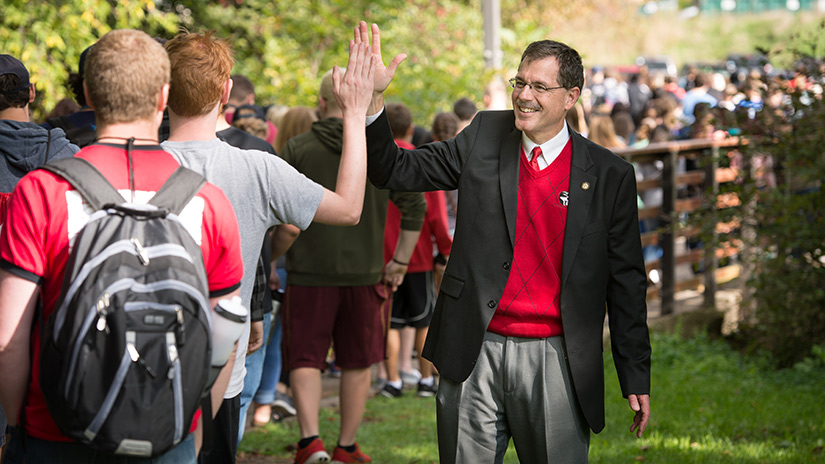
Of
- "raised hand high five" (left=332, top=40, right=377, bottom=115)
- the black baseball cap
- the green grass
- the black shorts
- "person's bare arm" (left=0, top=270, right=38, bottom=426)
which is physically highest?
the black baseball cap

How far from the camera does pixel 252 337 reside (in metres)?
4.10

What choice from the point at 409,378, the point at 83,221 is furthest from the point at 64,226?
the point at 409,378

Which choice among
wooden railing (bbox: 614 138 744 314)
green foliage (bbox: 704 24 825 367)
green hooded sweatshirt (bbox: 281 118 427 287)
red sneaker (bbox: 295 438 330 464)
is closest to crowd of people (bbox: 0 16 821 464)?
green hooded sweatshirt (bbox: 281 118 427 287)

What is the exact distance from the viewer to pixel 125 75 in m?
2.54

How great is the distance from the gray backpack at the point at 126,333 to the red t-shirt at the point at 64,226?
6 cm

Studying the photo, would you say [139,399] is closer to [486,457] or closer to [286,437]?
[486,457]

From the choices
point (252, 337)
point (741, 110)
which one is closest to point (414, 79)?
point (741, 110)

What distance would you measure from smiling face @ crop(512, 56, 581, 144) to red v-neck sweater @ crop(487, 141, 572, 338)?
0.86 ft

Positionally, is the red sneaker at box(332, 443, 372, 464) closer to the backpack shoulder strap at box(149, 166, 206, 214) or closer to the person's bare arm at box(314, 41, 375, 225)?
the person's bare arm at box(314, 41, 375, 225)

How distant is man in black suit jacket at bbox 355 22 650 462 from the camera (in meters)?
3.65

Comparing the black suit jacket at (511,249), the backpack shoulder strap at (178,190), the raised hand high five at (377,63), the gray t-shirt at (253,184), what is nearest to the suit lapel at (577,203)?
the black suit jacket at (511,249)

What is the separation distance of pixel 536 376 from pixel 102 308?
182 cm

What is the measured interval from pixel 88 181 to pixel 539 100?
180cm

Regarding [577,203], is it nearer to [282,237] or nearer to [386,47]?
[282,237]
